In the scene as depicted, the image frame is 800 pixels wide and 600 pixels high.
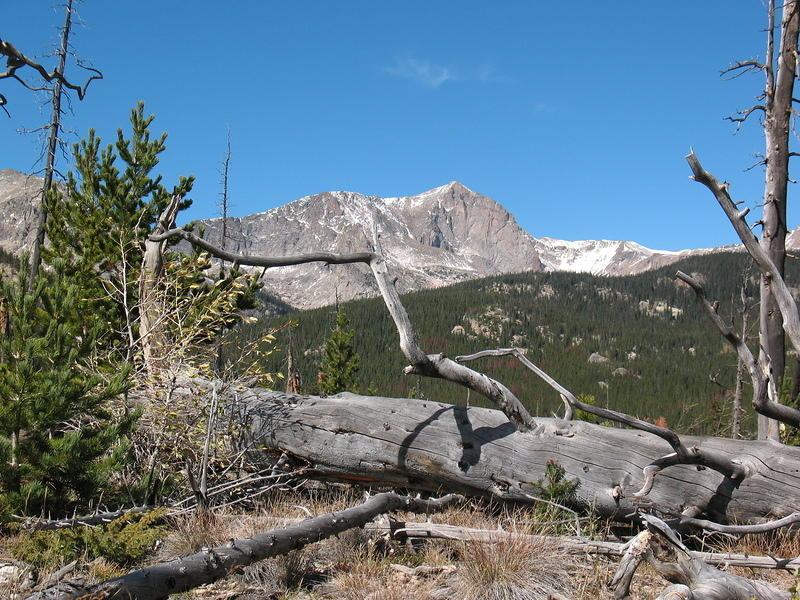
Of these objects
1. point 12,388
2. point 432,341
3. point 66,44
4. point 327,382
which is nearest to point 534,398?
point 432,341

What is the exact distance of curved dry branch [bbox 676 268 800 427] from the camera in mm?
5309

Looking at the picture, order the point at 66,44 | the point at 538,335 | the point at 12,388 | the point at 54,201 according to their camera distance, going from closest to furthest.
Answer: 1. the point at 12,388
2. the point at 54,201
3. the point at 66,44
4. the point at 538,335

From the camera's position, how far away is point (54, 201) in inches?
447

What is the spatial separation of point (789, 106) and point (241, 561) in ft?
29.4

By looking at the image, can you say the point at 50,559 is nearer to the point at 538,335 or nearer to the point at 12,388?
the point at 12,388

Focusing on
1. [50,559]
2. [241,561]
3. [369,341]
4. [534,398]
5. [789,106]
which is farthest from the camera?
[369,341]

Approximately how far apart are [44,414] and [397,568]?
128 inches

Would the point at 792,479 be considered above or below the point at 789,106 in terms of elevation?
below

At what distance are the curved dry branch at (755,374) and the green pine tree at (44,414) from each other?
530 cm

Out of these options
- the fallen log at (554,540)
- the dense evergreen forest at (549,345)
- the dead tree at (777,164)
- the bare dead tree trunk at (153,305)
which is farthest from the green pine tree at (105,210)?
the dense evergreen forest at (549,345)

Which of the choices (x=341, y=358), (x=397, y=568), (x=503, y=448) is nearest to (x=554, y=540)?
(x=397, y=568)

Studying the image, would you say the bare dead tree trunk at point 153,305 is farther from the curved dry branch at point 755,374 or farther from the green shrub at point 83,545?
the curved dry branch at point 755,374

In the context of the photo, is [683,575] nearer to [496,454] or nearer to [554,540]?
[554,540]

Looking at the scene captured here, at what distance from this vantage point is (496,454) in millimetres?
6340
